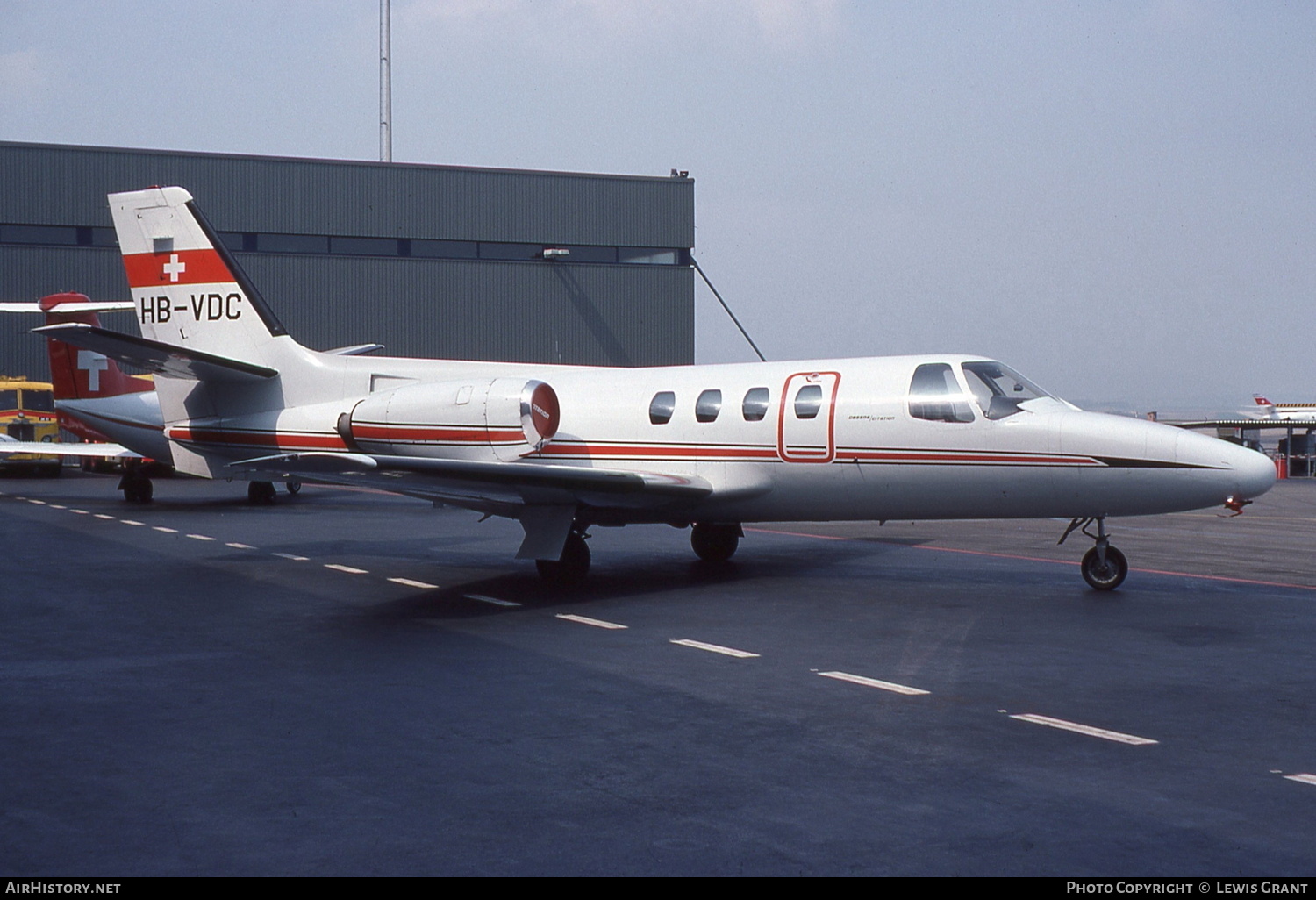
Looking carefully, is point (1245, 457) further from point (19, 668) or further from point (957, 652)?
point (19, 668)

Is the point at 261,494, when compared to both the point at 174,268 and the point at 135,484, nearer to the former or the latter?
the point at 135,484

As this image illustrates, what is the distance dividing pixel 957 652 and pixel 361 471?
5.76 m

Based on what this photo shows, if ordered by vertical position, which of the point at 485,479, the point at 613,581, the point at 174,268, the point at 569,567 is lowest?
the point at 613,581

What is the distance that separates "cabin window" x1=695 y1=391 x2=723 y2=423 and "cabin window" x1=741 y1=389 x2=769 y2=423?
0.32m

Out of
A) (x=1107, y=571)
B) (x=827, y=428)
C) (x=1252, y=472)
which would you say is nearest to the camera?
(x=1252, y=472)

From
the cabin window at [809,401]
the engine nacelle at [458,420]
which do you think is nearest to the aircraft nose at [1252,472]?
the cabin window at [809,401]

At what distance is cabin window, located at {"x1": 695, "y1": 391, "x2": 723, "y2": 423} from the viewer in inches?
567

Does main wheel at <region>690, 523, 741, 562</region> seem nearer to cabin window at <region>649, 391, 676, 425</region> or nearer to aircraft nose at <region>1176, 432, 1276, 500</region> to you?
cabin window at <region>649, 391, 676, 425</region>

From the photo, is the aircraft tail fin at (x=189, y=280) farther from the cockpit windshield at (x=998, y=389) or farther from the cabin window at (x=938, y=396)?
the cockpit windshield at (x=998, y=389)

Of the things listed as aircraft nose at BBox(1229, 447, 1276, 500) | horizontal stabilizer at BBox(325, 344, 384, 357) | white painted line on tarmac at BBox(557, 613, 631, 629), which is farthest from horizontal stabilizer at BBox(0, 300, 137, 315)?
aircraft nose at BBox(1229, 447, 1276, 500)

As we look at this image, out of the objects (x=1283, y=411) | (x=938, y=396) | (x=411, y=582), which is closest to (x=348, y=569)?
(x=411, y=582)

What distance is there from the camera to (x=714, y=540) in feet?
52.1

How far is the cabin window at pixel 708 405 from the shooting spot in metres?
14.4

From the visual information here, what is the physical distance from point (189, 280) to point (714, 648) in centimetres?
1080
